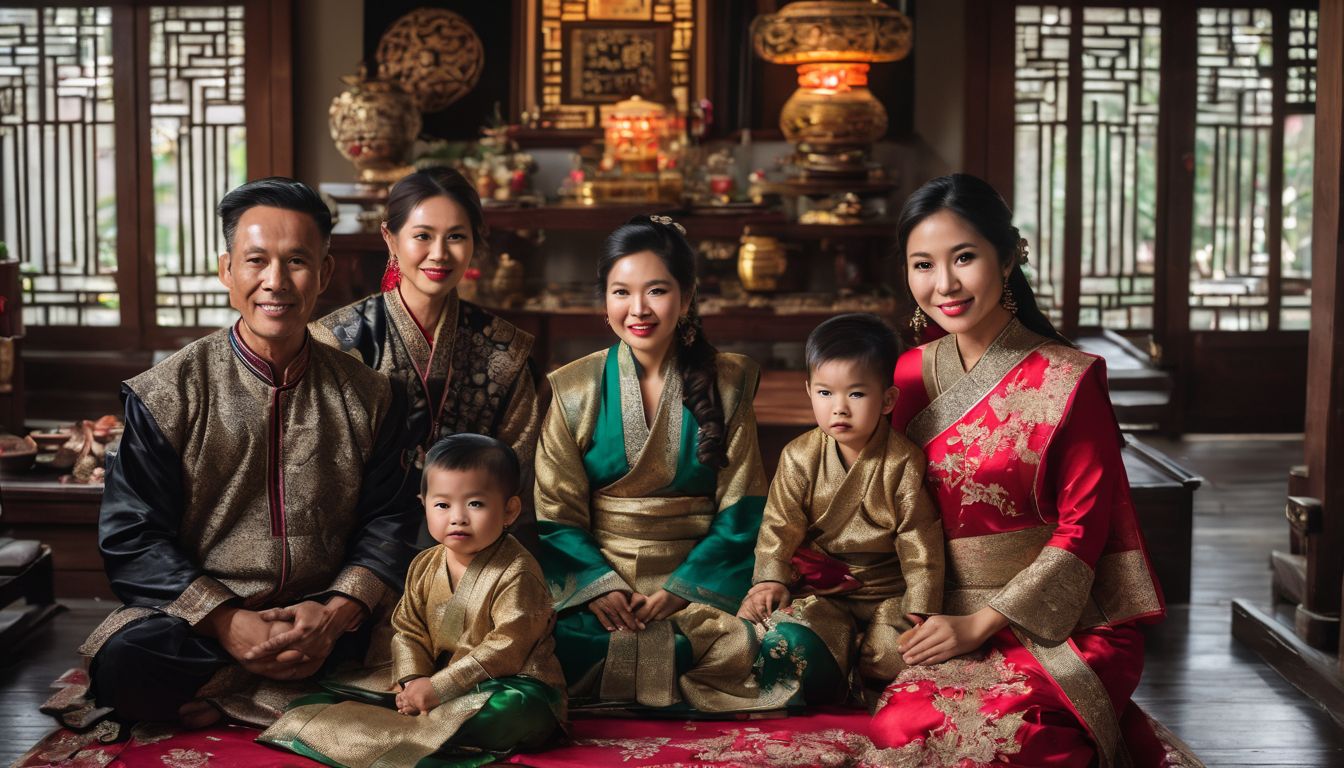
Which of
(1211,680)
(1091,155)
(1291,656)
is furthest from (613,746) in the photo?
(1091,155)

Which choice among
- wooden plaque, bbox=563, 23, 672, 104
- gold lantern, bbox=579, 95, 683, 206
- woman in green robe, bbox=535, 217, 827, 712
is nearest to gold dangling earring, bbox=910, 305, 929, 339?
woman in green robe, bbox=535, 217, 827, 712

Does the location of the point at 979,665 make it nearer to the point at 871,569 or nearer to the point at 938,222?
the point at 871,569

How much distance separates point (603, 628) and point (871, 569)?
1.85ft

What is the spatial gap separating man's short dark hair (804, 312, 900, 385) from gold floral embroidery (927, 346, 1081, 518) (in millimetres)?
198

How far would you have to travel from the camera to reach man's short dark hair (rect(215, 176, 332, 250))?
2992mm

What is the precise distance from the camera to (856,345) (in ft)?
9.61

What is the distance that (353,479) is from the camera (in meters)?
3.12

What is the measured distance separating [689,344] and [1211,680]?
1.64 meters

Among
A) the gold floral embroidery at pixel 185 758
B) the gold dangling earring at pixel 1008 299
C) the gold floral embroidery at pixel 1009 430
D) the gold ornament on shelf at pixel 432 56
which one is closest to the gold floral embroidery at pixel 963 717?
the gold floral embroidery at pixel 1009 430

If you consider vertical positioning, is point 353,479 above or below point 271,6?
below

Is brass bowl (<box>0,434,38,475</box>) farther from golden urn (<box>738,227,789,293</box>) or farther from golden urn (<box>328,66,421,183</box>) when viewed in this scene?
golden urn (<box>738,227,789,293</box>)

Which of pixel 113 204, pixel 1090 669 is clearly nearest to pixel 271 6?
pixel 113 204

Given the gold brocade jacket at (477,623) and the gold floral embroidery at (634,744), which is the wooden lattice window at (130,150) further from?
the gold floral embroidery at (634,744)

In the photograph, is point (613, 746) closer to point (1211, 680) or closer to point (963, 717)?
point (963, 717)
